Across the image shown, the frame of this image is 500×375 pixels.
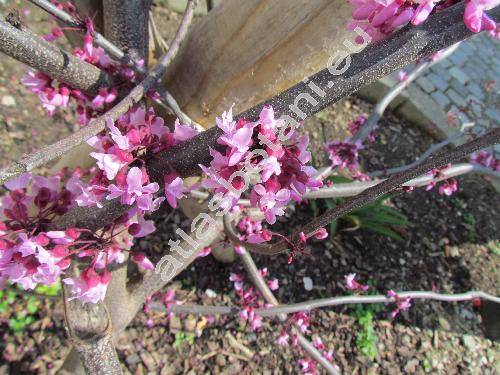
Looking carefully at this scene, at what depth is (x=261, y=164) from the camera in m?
0.79

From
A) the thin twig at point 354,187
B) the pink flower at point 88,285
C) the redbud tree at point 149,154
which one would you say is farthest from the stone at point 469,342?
the pink flower at point 88,285

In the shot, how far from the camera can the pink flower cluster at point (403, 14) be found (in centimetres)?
74

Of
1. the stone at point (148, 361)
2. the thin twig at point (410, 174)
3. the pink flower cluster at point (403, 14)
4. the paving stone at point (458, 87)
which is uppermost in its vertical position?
the paving stone at point (458, 87)

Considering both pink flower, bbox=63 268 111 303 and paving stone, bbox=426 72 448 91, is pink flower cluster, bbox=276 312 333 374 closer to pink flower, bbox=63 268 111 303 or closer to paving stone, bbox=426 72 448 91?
pink flower, bbox=63 268 111 303

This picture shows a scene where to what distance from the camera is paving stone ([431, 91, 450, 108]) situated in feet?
15.5

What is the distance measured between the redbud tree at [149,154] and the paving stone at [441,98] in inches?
130

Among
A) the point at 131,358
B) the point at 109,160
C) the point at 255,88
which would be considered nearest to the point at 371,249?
the point at 131,358

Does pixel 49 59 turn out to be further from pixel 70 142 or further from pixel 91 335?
pixel 91 335

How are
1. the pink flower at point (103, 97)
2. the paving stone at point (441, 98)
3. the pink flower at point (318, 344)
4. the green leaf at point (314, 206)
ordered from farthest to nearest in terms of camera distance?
the paving stone at point (441, 98) < the green leaf at point (314, 206) < the pink flower at point (318, 344) < the pink flower at point (103, 97)

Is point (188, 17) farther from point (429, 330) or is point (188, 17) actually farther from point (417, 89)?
point (417, 89)

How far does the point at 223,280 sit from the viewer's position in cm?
276

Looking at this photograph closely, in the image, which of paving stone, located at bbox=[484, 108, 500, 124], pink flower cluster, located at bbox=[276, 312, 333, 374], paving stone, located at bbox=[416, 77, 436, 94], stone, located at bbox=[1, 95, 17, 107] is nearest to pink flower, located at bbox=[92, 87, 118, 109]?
pink flower cluster, located at bbox=[276, 312, 333, 374]

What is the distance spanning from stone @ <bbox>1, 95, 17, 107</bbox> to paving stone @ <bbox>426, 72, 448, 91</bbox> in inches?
180

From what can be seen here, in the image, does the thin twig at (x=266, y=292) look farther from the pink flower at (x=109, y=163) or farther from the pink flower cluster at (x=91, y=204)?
the pink flower at (x=109, y=163)
